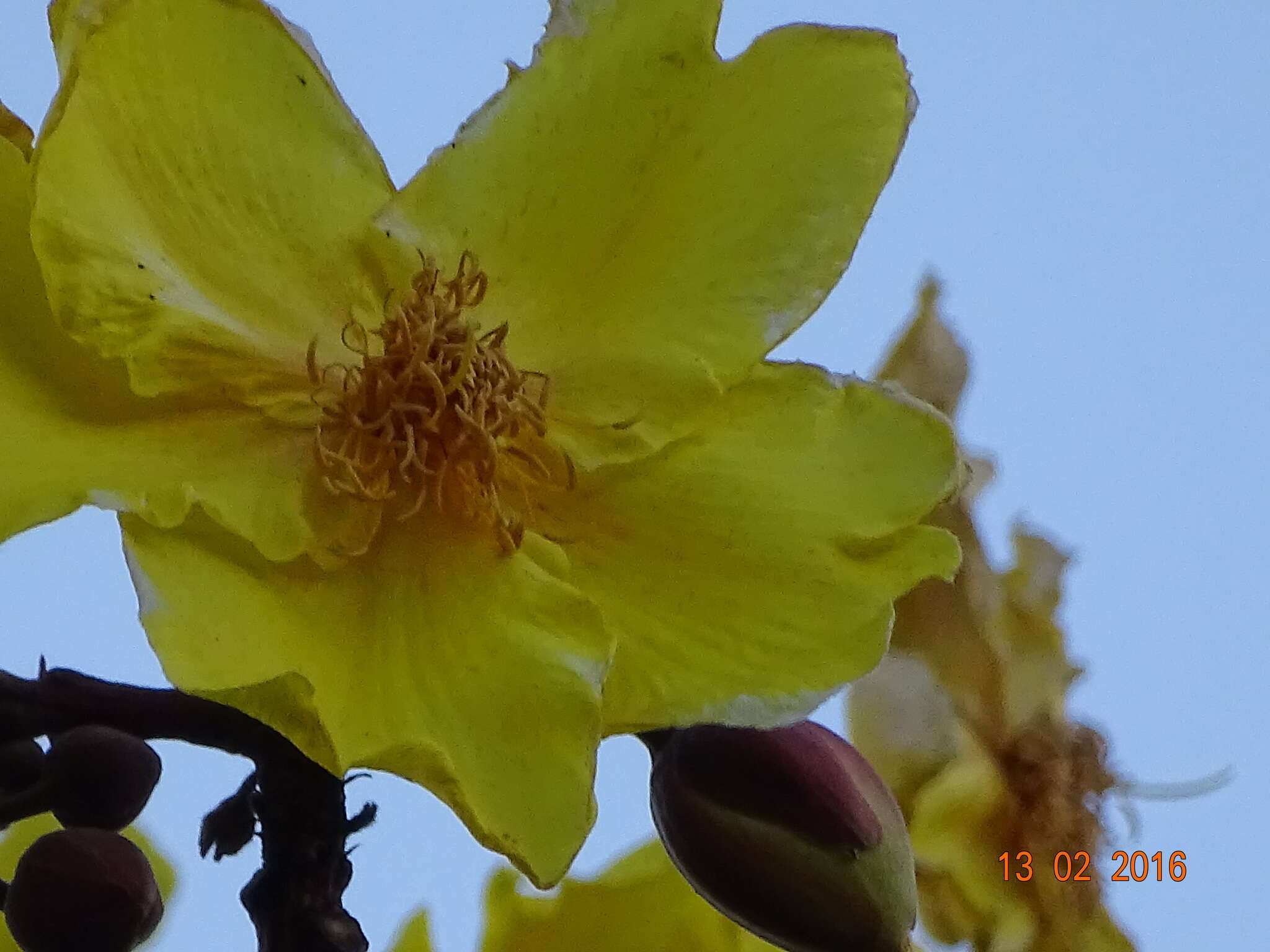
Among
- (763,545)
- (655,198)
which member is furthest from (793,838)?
(655,198)

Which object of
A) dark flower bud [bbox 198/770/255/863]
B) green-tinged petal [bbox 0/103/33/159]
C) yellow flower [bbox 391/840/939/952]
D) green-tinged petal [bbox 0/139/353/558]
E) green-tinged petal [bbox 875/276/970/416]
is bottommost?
yellow flower [bbox 391/840/939/952]

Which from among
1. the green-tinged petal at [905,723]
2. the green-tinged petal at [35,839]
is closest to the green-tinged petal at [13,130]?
the green-tinged petal at [35,839]

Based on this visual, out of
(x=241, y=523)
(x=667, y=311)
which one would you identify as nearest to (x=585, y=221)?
(x=667, y=311)

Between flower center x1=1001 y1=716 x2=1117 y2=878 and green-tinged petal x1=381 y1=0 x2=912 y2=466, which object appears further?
flower center x1=1001 y1=716 x2=1117 y2=878

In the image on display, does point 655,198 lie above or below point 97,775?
above

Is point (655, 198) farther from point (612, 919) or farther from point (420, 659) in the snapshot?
point (612, 919)

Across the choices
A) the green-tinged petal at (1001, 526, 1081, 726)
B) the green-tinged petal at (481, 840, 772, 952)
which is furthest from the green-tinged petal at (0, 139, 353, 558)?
the green-tinged petal at (1001, 526, 1081, 726)

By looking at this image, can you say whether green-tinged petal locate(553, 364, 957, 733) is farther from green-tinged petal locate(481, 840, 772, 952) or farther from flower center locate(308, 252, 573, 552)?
green-tinged petal locate(481, 840, 772, 952)
